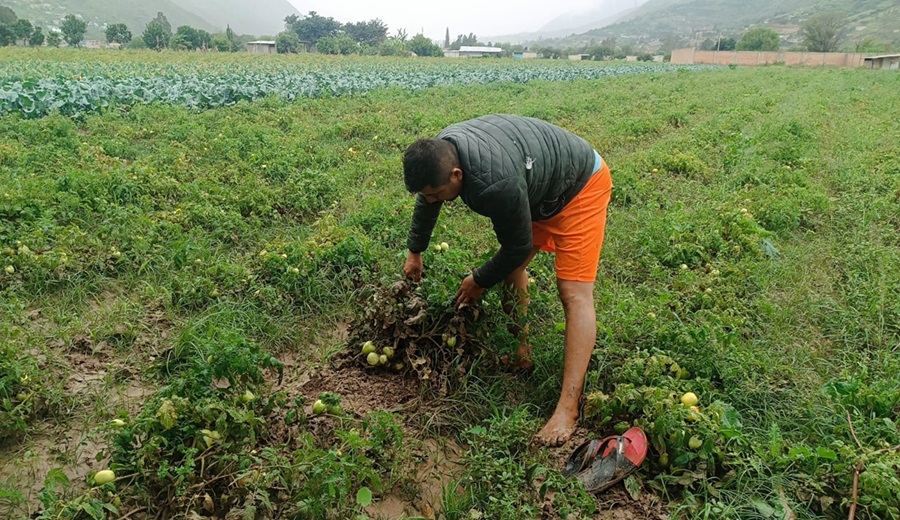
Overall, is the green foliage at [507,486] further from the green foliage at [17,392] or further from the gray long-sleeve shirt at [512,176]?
the green foliage at [17,392]

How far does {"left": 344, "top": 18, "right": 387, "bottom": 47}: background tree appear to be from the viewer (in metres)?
91.4

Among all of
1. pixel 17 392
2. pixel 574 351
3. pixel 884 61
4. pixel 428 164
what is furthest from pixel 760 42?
pixel 17 392

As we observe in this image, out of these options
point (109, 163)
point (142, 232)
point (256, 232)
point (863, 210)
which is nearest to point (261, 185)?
point (256, 232)

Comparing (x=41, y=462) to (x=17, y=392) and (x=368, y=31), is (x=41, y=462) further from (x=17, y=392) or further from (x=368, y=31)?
(x=368, y=31)

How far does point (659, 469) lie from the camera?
2.75m

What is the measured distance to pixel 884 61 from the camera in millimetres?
53344

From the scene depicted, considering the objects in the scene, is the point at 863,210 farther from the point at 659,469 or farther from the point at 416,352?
the point at 416,352

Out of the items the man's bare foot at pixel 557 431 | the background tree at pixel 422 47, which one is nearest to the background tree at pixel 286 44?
the background tree at pixel 422 47

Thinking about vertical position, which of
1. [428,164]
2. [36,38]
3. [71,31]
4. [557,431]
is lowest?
[557,431]

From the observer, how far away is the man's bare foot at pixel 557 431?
2.91 m

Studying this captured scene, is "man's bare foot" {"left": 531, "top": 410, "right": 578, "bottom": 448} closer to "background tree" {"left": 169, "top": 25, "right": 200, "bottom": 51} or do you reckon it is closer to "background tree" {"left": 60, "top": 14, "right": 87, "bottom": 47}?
"background tree" {"left": 169, "top": 25, "right": 200, "bottom": 51}

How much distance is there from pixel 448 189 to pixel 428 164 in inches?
8.1

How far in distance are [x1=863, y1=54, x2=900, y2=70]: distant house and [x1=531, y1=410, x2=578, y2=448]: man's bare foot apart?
66.2m

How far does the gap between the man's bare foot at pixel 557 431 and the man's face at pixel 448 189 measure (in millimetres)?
1323
